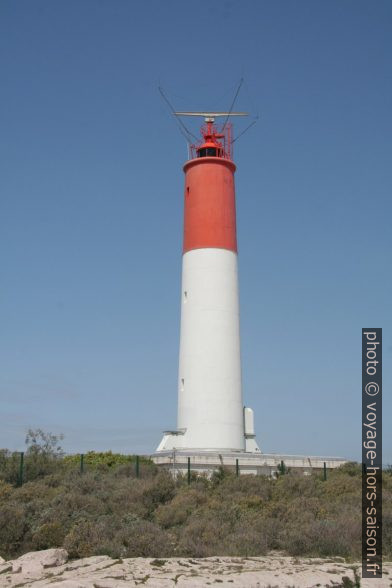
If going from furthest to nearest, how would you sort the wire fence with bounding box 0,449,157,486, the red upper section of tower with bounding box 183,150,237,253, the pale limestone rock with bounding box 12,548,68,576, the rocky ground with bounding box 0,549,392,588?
the red upper section of tower with bounding box 183,150,237,253, the wire fence with bounding box 0,449,157,486, the pale limestone rock with bounding box 12,548,68,576, the rocky ground with bounding box 0,549,392,588

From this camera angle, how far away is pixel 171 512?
702 inches

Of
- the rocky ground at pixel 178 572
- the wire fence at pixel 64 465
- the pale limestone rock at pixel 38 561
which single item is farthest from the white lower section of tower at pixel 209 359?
the pale limestone rock at pixel 38 561

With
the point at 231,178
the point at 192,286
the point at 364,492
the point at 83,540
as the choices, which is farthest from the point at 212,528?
the point at 231,178

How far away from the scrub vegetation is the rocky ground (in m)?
0.77

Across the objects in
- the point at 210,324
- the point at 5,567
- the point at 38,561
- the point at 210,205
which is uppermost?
the point at 210,205

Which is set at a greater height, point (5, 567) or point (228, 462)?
point (228, 462)

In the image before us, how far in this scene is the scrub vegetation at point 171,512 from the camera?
1427 centimetres

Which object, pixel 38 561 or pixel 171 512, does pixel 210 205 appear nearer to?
pixel 171 512

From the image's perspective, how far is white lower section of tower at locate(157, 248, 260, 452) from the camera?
26328mm

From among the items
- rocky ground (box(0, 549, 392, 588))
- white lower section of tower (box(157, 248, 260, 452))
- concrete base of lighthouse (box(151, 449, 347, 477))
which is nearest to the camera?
rocky ground (box(0, 549, 392, 588))

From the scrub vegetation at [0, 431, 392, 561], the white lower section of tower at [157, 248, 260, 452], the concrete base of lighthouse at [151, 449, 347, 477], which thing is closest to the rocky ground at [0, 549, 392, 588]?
the scrub vegetation at [0, 431, 392, 561]

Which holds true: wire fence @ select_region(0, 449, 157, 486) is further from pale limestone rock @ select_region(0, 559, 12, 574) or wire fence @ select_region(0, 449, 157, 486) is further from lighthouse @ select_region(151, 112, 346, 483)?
pale limestone rock @ select_region(0, 559, 12, 574)

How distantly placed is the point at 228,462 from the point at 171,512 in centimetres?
807

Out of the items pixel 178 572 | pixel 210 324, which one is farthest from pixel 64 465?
pixel 178 572
